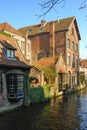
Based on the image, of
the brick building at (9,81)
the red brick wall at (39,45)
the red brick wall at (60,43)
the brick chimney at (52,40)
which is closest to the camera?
the brick building at (9,81)

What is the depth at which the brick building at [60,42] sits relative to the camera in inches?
1966

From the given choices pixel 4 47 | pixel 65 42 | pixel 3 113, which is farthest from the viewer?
pixel 65 42

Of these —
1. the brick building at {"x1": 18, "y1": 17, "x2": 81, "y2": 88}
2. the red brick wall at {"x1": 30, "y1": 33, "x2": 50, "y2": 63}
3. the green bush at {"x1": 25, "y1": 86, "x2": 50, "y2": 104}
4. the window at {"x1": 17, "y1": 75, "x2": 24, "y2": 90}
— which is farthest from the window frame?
the red brick wall at {"x1": 30, "y1": 33, "x2": 50, "y2": 63}

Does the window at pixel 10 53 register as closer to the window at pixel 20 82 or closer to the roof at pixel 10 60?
the roof at pixel 10 60

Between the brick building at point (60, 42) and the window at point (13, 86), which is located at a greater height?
the brick building at point (60, 42)

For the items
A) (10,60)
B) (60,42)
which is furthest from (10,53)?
(60,42)

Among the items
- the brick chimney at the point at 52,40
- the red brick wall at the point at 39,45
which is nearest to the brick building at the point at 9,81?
the brick chimney at the point at 52,40

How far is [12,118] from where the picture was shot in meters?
20.2

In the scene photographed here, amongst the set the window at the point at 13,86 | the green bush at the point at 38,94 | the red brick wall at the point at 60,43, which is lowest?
the green bush at the point at 38,94

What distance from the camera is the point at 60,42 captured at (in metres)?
49.9

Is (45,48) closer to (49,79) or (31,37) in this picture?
(31,37)

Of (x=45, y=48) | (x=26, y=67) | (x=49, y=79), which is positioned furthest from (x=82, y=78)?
(x=26, y=67)

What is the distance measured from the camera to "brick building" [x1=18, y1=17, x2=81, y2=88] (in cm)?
4994

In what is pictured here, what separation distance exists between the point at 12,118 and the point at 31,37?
126ft
